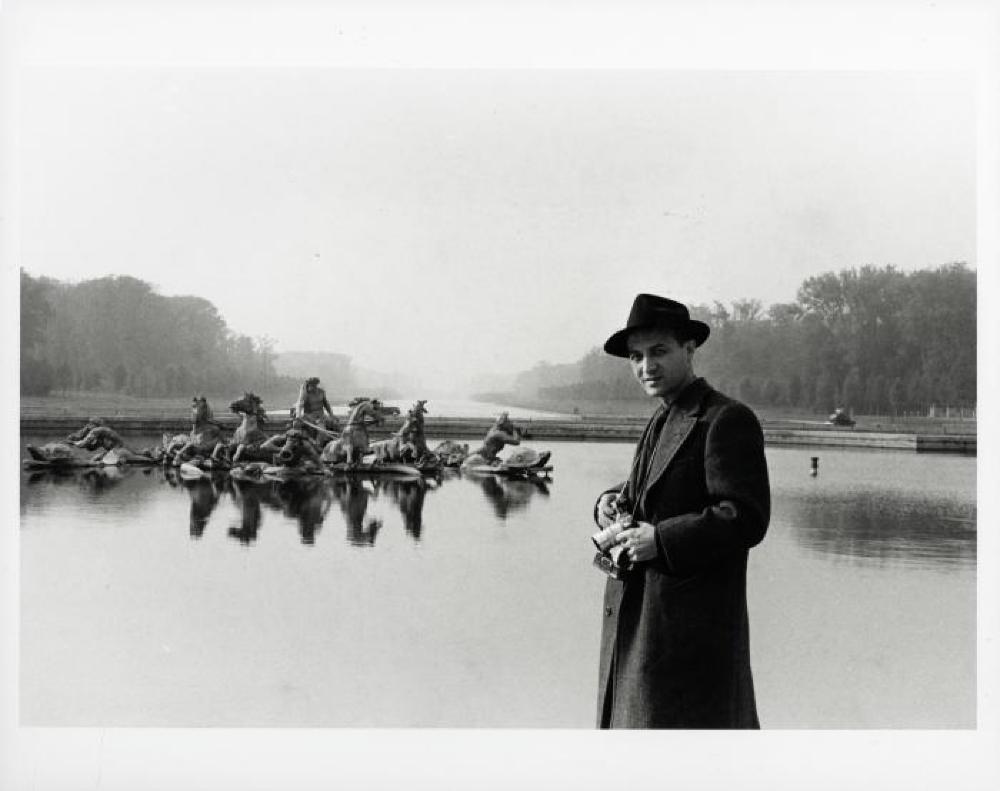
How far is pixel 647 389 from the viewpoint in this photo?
123 inches

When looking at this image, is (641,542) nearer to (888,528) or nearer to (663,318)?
(663,318)

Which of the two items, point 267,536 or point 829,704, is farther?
point 267,536

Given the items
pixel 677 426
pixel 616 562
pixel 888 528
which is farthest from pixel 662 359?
pixel 888 528

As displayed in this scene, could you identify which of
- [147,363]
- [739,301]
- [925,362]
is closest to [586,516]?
[739,301]

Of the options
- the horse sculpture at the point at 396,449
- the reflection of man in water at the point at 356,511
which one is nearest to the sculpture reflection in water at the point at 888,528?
the reflection of man in water at the point at 356,511

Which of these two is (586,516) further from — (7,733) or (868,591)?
(7,733)

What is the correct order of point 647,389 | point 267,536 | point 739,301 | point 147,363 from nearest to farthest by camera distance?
point 647,389 < point 739,301 < point 267,536 < point 147,363

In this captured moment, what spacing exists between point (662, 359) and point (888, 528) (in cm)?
518

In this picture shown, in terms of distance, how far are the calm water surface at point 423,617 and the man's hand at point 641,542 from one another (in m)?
1.99

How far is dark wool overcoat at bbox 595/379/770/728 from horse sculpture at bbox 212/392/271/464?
25.9 feet

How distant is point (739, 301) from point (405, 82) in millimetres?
2764

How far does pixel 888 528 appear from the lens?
738 cm

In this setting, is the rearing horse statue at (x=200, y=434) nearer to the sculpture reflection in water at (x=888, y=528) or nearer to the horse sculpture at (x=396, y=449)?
the horse sculpture at (x=396, y=449)

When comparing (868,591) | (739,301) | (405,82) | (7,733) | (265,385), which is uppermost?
(405,82)
